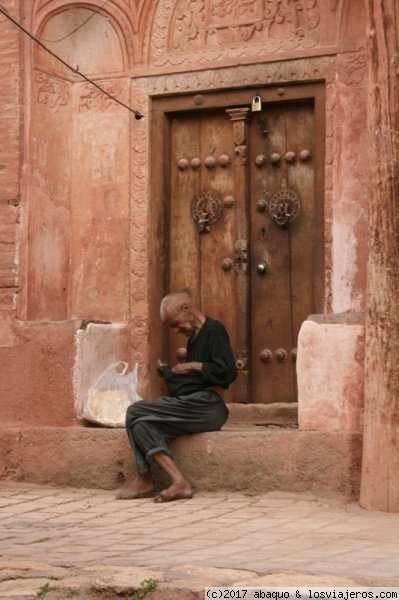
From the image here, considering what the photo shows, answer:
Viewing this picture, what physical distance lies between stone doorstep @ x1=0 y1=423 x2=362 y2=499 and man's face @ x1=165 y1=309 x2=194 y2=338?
27.7 inches

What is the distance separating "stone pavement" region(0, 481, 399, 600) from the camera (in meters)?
5.48

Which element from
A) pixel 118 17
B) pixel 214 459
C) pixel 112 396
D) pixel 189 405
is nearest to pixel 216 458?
pixel 214 459

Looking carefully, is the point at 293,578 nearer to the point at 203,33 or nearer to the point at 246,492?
the point at 246,492

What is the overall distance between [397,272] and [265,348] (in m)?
1.91

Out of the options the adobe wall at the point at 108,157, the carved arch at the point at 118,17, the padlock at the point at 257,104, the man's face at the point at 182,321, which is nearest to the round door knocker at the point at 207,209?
the adobe wall at the point at 108,157

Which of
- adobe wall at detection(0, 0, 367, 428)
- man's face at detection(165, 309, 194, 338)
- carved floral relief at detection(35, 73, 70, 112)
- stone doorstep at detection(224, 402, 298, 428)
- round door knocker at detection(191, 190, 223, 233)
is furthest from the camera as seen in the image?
carved floral relief at detection(35, 73, 70, 112)

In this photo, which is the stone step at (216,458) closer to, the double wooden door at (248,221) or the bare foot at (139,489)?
the bare foot at (139,489)

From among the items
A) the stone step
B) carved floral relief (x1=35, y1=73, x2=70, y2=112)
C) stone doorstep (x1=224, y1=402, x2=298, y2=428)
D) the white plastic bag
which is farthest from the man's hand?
carved floral relief (x1=35, y1=73, x2=70, y2=112)

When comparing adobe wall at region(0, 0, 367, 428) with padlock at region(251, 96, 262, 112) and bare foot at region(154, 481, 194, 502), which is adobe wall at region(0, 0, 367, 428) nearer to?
padlock at region(251, 96, 262, 112)

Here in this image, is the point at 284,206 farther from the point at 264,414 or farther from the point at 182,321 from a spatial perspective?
the point at 264,414

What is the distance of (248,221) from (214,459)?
200 centimetres

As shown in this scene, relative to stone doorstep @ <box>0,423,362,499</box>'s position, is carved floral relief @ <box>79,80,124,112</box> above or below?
above

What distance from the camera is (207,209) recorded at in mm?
9586

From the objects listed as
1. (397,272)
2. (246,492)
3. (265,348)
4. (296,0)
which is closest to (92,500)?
(246,492)
